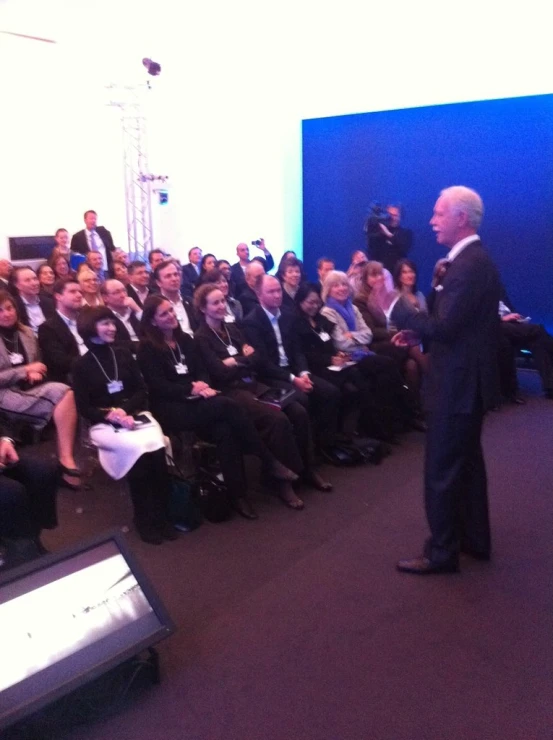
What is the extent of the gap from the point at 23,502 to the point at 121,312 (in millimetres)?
2235

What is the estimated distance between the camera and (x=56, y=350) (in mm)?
4184

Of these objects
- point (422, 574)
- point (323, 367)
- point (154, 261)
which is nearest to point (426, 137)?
point (154, 261)

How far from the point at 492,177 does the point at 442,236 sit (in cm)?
547

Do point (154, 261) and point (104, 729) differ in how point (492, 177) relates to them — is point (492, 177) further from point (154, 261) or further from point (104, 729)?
point (104, 729)

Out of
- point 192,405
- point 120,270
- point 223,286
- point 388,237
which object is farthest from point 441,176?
point 192,405

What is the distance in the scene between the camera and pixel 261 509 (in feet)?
11.8

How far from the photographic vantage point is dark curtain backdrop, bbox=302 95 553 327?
7258mm

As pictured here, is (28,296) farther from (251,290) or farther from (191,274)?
(191,274)

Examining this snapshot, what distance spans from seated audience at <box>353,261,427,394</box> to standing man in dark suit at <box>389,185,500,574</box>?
2.27 m

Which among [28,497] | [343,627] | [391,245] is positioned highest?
[391,245]

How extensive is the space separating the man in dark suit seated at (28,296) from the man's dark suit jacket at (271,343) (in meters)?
1.54

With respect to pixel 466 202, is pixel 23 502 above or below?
below

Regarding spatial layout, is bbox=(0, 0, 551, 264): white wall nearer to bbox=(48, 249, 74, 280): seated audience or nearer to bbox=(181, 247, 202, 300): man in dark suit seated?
bbox=(181, 247, 202, 300): man in dark suit seated

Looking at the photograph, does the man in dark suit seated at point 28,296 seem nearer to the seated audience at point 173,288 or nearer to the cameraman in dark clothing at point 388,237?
the seated audience at point 173,288
